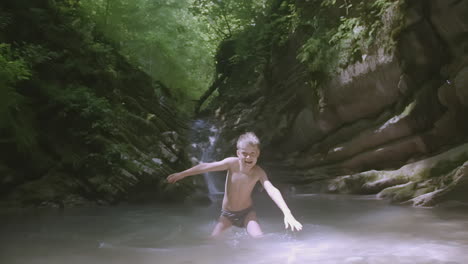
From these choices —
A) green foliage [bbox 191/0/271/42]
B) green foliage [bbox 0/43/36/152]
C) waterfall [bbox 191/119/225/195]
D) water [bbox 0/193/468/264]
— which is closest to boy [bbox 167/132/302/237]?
water [bbox 0/193/468/264]

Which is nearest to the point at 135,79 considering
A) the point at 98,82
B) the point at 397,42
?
the point at 98,82

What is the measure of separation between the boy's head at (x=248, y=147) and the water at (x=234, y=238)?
95 cm

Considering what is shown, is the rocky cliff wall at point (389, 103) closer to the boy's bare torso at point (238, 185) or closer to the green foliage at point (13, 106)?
the boy's bare torso at point (238, 185)

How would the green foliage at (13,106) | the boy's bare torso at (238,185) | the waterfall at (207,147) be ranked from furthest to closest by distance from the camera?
the waterfall at (207,147) → the green foliage at (13,106) → the boy's bare torso at (238,185)

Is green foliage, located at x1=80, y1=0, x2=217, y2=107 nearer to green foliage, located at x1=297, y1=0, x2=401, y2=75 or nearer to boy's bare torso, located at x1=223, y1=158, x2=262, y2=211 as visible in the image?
green foliage, located at x1=297, y1=0, x2=401, y2=75

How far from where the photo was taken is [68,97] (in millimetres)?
9055

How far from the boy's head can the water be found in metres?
0.95

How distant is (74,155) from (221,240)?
5831mm

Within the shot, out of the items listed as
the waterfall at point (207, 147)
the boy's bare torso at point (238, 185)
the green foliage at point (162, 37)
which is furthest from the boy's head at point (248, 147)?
the green foliage at point (162, 37)

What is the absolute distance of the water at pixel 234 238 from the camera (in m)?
3.20

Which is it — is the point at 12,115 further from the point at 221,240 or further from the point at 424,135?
the point at 424,135

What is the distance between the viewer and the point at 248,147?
14.8ft

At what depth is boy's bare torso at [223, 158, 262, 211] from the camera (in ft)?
15.9

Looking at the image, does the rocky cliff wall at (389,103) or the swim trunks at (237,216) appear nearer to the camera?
the swim trunks at (237,216)
